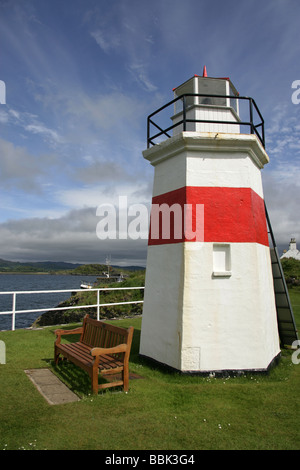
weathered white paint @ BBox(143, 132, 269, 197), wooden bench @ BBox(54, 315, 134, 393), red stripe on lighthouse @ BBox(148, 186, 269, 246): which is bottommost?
wooden bench @ BBox(54, 315, 134, 393)

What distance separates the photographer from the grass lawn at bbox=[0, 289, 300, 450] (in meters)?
3.35

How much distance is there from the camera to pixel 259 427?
3.78 meters

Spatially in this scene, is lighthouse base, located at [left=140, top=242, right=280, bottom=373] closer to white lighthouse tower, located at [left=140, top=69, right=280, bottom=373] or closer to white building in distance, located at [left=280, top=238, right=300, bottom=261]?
white lighthouse tower, located at [left=140, top=69, right=280, bottom=373]

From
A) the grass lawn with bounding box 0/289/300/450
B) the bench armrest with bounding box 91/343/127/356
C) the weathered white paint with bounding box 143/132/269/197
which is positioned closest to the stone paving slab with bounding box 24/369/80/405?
the grass lawn with bounding box 0/289/300/450

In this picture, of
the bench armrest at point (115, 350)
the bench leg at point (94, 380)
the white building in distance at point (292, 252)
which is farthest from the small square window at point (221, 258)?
the white building in distance at point (292, 252)

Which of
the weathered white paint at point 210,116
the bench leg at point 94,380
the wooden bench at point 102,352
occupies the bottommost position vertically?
the bench leg at point 94,380

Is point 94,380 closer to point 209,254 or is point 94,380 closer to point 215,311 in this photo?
point 215,311

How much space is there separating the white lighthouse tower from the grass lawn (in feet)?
1.73

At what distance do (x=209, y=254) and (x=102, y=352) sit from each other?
103 inches

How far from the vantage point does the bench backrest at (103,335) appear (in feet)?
16.2

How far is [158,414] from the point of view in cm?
400

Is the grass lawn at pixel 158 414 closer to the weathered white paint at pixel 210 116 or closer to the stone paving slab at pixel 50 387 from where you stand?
the stone paving slab at pixel 50 387

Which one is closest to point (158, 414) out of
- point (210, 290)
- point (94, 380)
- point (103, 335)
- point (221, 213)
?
point (94, 380)

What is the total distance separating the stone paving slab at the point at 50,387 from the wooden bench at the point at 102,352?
385 mm
